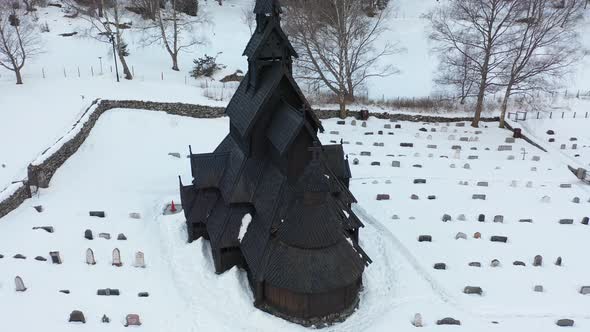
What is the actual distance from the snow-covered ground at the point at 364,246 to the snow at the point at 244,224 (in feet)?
5.05

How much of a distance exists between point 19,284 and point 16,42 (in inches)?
1111

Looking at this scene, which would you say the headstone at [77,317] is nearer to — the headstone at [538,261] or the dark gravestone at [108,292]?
the dark gravestone at [108,292]

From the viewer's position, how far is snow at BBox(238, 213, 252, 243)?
57.3ft

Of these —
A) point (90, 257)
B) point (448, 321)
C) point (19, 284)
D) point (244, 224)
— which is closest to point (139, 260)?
point (90, 257)

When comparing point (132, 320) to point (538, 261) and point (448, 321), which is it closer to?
point (448, 321)

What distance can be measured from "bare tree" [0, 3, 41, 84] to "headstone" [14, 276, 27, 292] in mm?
23709

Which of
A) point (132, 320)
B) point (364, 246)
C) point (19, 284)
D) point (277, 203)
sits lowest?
point (132, 320)

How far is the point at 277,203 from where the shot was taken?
16734 millimetres

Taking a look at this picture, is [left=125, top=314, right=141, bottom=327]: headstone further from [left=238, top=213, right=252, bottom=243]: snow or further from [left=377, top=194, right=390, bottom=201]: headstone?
[left=377, top=194, right=390, bottom=201]: headstone

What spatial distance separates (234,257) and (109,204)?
8170mm

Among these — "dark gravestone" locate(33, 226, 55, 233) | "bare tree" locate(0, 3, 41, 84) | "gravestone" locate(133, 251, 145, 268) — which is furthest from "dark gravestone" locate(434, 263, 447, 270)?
"bare tree" locate(0, 3, 41, 84)

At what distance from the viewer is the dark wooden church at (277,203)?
1551cm

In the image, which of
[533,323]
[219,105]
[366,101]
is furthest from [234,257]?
[366,101]

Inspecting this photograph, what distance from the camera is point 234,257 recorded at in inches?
705
